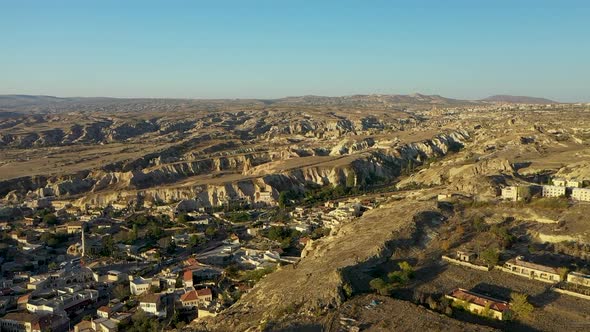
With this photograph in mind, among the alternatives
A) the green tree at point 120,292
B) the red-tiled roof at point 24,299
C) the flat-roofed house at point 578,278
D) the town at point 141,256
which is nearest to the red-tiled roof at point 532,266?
the flat-roofed house at point 578,278

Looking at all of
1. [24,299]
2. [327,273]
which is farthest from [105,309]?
[327,273]

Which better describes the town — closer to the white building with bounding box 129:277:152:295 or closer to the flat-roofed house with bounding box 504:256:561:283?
Result: the white building with bounding box 129:277:152:295

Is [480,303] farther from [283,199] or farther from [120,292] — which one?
[283,199]

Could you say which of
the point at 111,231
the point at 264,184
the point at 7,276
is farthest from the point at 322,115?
the point at 7,276

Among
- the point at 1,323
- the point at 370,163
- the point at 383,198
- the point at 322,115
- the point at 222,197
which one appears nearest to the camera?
the point at 1,323

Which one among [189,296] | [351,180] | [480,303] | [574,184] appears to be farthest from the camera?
[351,180]

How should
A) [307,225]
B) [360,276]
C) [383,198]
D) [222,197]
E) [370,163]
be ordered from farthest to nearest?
[370,163], [222,197], [383,198], [307,225], [360,276]

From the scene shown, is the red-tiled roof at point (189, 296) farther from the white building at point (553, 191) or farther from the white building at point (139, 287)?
the white building at point (553, 191)

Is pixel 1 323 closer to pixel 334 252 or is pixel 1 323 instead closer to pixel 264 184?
pixel 334 252
